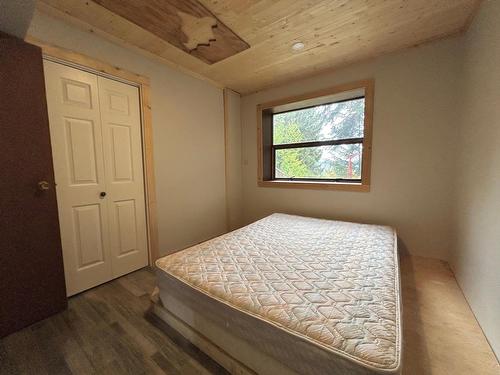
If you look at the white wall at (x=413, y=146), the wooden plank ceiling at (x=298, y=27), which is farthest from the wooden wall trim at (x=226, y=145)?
the white wall at (x=413, y=146)

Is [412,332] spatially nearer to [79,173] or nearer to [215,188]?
[215,188]

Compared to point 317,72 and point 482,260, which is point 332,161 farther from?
point 482,260

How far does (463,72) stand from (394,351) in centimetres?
248

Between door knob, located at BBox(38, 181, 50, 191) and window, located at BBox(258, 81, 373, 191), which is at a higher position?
window, located at BBox(258, 81, 373, 191)

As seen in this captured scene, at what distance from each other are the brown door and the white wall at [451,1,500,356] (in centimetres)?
282

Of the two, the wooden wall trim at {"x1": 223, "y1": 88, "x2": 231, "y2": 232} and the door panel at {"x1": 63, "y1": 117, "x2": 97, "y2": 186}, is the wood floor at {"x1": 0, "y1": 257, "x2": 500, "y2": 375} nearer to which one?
the door panel at {"x1": 63, "y1": 117, "x2": 97, "y2": 186}

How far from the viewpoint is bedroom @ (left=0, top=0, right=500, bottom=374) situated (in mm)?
1090

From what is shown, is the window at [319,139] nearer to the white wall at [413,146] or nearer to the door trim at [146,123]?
the white wall at [413,146]

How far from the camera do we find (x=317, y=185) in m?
2.75

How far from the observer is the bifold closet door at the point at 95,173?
1665 millimetres

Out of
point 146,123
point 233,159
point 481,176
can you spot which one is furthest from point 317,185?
point 146,123

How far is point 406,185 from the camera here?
223cm

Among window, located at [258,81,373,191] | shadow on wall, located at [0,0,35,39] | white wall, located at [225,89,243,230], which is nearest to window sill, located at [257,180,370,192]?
window, located at [258,81,373,191]

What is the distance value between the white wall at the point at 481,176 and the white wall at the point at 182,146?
Result: 266 centimetres
